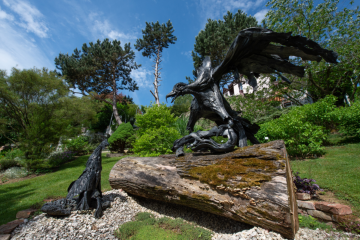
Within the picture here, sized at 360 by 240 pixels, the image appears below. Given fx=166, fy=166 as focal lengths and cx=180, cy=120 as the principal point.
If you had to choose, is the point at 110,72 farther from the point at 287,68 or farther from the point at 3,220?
the point at 287,68

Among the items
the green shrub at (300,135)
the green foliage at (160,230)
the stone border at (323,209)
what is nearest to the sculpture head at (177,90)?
the green foliage at (160,230)

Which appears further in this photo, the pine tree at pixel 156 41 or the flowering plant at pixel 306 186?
the pine tree at pixel 156 41

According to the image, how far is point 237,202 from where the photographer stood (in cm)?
212

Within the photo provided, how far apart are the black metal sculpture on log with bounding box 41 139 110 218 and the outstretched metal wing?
9.34 ft

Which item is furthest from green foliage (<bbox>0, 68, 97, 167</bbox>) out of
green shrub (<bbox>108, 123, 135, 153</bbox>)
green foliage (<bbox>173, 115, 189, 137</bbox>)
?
green foliage (<bbox>173, 115, 189, 137</bbox>)

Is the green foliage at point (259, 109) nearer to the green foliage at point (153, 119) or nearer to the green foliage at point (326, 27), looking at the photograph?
the green foliage at point (326, 27)

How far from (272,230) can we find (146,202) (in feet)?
8.66

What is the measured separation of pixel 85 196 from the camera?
117 inches

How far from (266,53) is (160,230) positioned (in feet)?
11.1

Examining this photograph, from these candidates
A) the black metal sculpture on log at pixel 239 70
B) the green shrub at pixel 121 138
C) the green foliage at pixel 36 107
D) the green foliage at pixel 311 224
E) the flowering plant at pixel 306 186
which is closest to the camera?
the black metal sculpture on log at pixel 239 70

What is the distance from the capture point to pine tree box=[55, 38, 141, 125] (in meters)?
17.3

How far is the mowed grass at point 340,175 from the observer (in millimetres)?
3221

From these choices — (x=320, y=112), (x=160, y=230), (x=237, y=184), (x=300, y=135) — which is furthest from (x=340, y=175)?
(x=160, y=230)

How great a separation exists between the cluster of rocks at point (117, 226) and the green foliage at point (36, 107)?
321 inches
